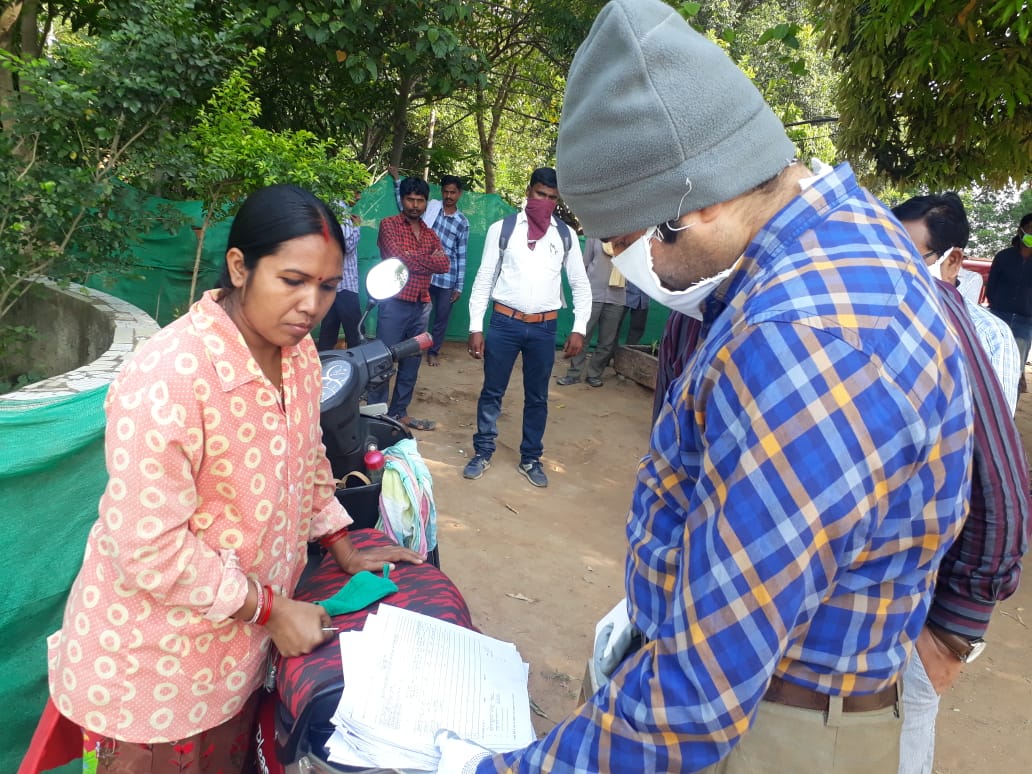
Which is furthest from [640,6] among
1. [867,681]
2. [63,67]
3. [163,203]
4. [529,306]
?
[163,203]

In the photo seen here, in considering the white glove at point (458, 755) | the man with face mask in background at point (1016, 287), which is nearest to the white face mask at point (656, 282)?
the white glove at point (458, 755)

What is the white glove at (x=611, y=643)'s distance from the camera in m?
1.19

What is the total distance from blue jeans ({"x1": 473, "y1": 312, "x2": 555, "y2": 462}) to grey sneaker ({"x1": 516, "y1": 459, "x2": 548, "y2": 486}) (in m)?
0.04

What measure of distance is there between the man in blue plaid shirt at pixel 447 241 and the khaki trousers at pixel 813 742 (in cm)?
617

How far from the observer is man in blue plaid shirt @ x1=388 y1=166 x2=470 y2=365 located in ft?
23.5

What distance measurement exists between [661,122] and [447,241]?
6.52 meters

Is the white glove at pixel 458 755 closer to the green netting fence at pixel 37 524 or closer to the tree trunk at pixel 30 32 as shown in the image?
the green netting fence at pixel 37 524

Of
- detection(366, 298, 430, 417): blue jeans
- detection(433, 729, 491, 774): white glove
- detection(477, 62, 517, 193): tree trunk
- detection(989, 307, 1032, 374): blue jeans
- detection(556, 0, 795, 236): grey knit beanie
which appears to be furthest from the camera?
Answer: detection(477, 62, 517, 193): tree trunk

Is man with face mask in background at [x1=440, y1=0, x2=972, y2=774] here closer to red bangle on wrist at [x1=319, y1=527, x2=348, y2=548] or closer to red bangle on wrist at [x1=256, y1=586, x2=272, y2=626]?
red bangle on wrist at [x1=256, y1=586, x2=272, y2=626]

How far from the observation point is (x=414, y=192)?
589 cm

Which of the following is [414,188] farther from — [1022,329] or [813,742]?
[1022,329]

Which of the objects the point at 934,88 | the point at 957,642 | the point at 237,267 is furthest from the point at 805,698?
the point at 934,88

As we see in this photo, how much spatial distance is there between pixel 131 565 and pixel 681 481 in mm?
955

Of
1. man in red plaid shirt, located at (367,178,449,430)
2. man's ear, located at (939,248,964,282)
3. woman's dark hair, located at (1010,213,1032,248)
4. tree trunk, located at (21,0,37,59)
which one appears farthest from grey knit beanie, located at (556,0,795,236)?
woman's dark hair, located at (1010,213,1032,248)
